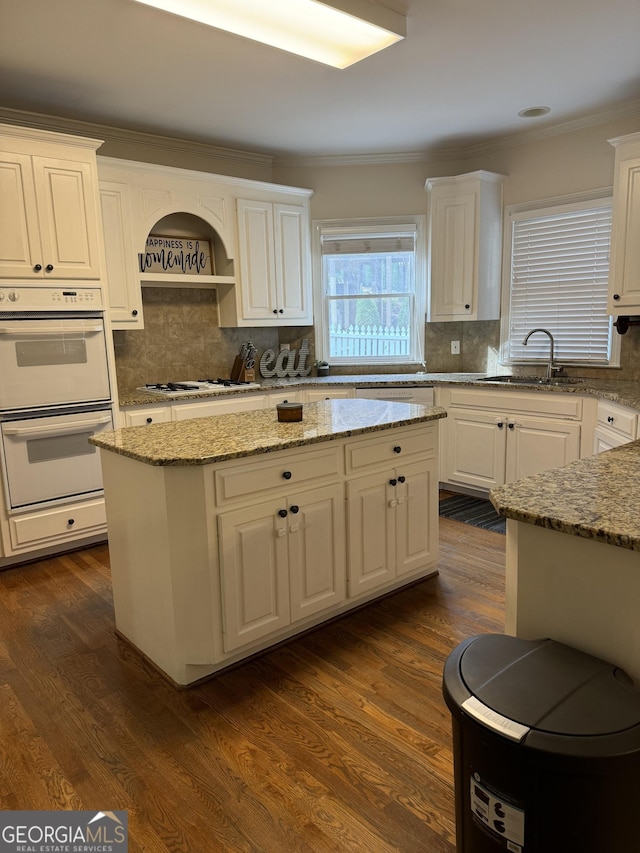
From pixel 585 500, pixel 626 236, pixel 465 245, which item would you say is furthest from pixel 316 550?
pixel 465 245

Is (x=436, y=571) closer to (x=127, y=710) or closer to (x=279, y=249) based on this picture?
(x=127, y=710)

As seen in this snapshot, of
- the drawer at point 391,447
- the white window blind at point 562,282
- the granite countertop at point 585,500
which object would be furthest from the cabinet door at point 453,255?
the granite countertop at point 585,500

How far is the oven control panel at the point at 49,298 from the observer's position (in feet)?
10.6

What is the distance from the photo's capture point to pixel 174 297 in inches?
181

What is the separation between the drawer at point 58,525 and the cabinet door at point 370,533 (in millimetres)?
1620

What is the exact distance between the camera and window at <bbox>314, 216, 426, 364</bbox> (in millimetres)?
5055

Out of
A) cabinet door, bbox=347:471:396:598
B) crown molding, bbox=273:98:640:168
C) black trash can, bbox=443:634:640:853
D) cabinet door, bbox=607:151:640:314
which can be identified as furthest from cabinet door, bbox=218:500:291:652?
crown molding, bbox=273:98:640:168

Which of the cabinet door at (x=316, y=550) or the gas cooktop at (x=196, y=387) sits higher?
the gas cooktop at (x=196, y=387)

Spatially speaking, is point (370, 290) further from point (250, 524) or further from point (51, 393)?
point (250, 524)

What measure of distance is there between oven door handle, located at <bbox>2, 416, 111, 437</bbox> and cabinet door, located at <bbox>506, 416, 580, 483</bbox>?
2611 mm

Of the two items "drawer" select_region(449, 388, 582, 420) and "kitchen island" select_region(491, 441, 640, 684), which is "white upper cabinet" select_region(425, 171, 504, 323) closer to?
"drawer" select_region(449, 388, 582, 420)

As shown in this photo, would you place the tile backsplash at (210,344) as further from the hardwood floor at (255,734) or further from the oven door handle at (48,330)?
the hardwood floor at (255,734)

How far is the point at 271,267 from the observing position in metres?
4.77

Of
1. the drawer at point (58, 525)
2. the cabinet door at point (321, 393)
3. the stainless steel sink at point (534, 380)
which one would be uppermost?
the stainless steel sink at point (534, 380)
